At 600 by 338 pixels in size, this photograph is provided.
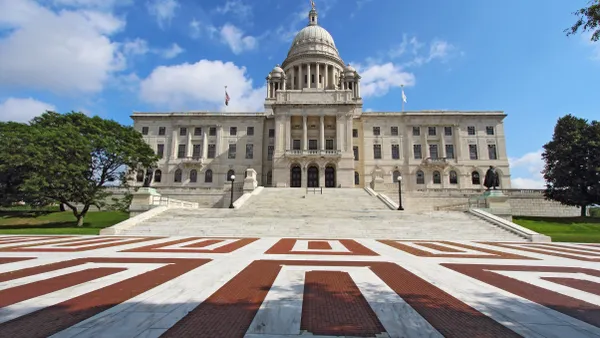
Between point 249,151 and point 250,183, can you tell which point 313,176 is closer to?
point 250,183

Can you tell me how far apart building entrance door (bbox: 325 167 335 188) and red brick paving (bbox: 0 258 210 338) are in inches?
1433

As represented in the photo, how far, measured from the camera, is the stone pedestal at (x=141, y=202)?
21.3 m

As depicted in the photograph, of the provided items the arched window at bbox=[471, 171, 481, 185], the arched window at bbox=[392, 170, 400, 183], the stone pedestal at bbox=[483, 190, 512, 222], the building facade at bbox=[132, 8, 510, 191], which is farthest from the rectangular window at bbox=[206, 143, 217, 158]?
the arched window at bbox=[471, 171, 481, 185]

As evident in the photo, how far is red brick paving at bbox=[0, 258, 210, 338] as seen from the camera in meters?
2.82

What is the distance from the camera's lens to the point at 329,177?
4256 cm

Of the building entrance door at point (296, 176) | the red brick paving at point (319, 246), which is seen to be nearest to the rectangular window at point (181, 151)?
the building entrance door at point (296, 176)

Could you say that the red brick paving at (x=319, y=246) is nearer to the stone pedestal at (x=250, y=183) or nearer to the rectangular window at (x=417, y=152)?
the stone pedestal at (x=250, y=183)

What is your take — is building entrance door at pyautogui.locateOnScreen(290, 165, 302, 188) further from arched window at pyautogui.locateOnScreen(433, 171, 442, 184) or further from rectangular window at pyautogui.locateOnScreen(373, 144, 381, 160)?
arched window at pyautogui.locateOnScreen(433, 171, 442, 184)

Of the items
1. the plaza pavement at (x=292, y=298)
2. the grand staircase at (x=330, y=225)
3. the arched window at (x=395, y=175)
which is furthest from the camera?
the arched window at (x=395, y=175)

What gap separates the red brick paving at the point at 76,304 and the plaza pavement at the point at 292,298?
14 millimetres

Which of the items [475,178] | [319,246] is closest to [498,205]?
[319,246]

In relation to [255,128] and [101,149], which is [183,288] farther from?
[255,128]

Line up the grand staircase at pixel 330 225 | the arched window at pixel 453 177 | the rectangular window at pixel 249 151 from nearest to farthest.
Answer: the grand staircase at pixel 330 225 < the arched window at pixel 453 177 < the rectangular window at pixel 249 151

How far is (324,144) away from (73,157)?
2982cm
